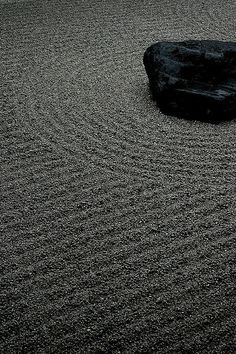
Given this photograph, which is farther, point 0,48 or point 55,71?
point 0,48

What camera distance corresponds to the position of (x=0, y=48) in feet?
9.64

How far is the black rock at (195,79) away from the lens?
221 centimetres

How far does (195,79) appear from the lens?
7.58ft

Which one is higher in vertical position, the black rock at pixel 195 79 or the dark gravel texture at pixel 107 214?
the black rock at pixel 195 79

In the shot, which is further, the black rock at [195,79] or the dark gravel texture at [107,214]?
the black rock at [195,79]

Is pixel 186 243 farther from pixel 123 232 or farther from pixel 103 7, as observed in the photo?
pixel 103 7

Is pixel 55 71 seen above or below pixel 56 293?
above

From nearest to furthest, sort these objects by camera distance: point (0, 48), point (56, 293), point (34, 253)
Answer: point (56, 293)
point (34, 253)
point (0, 48)

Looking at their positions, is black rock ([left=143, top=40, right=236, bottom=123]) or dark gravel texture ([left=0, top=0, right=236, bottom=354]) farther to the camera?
→ black rock ([left=143, top=40, right=236, bottom=123])

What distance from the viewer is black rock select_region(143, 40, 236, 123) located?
2209 mm

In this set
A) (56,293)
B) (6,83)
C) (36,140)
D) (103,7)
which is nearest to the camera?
(56,293)

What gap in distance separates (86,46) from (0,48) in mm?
597

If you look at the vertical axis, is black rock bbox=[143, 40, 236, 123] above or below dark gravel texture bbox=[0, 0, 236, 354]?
above

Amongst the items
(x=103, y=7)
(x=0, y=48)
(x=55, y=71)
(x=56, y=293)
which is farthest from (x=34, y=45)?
(x=56, y=293)
